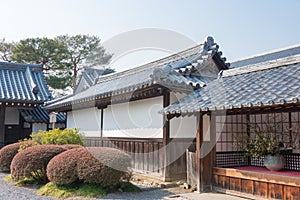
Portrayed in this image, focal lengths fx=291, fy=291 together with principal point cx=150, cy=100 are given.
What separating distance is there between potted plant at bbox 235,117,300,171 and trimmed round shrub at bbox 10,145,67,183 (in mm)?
5582

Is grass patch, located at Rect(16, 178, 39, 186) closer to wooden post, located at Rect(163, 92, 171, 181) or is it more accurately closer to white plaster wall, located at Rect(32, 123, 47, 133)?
wooden post, located at Rect(163, 92, 171, 181)

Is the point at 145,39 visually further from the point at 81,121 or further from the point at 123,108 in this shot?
the point at 81,121

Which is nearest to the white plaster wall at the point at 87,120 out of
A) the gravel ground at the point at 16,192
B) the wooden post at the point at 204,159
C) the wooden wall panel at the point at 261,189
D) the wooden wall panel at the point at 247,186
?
Result: the gravel ground at the point at 16,192

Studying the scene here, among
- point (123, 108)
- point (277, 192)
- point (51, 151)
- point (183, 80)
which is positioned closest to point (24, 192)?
point (51, 151)

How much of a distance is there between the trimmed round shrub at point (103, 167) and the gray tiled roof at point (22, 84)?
8887mm

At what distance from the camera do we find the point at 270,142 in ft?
24.5

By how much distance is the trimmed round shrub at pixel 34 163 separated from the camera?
27.4ft

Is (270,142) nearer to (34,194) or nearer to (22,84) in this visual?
(34,194)

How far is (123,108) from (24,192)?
4567mm

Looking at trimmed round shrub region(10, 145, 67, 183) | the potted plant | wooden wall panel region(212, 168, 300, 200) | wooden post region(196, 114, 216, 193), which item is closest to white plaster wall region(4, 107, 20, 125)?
trimmed round shrub region(10, 145, 67, 183)

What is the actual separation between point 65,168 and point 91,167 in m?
0.78

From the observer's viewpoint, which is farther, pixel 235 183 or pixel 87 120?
pixel 87 120

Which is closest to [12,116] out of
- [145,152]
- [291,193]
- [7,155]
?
[7,155]

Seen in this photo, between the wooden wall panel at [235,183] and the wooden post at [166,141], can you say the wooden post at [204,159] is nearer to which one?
the wooden wall panel at [235,183]
